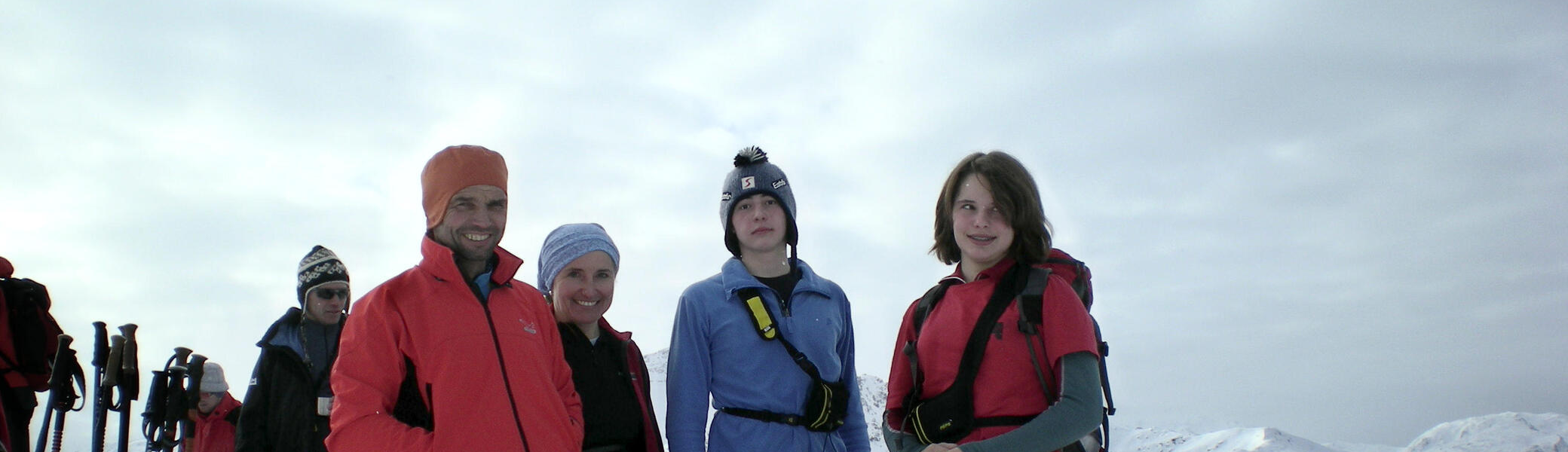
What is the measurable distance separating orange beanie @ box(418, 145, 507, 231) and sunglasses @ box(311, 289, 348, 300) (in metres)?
2.59

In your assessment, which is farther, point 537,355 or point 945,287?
point 945,287

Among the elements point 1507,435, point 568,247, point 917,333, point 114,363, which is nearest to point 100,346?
point 114,363

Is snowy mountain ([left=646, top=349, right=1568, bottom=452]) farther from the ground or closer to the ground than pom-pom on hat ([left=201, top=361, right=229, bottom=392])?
closer to the ground

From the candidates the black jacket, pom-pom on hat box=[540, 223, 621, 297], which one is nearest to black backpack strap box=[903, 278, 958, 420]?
pom-pom on hat box=[540, 223, 621, 297]

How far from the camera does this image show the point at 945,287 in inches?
133

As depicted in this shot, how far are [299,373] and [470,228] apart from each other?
247 cm

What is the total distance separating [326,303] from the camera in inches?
206

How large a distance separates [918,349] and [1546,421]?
137 ft

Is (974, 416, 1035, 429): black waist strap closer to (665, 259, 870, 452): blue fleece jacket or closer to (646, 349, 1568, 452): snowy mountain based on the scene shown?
(665, 259, 870, 452): blue fleece jacket

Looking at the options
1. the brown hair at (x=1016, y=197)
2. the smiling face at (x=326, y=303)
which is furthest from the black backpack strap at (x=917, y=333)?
the smiling face at (x=326, y=303)

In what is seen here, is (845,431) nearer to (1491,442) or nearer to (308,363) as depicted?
(308,363)

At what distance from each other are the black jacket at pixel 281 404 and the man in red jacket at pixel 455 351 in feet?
7.34

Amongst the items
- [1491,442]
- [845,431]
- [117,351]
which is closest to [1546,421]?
[1491,442]

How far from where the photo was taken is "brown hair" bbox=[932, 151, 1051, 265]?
10.3 ft
